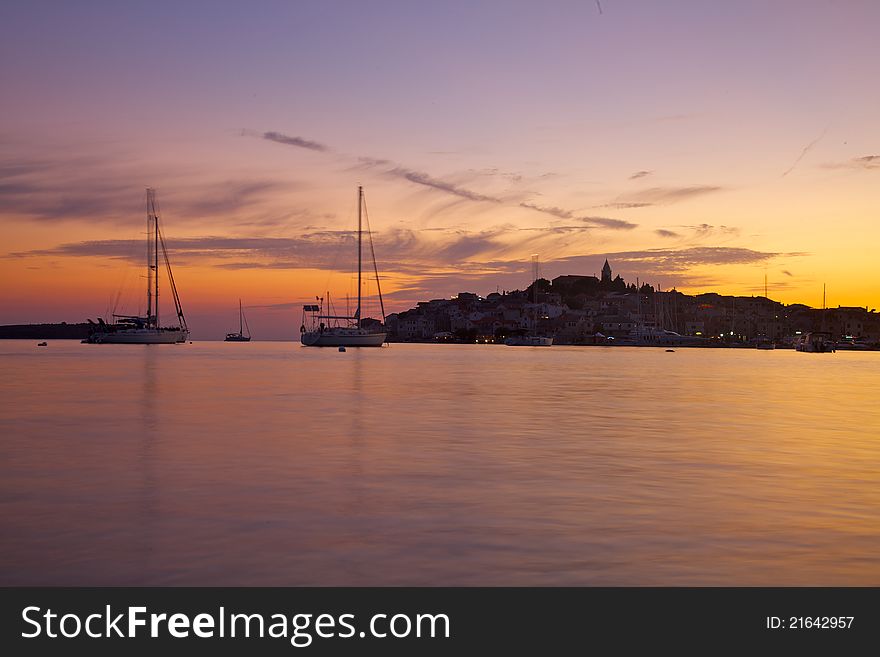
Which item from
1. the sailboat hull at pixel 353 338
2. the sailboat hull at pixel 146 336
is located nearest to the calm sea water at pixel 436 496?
the sailboat hull at pixel 353 338

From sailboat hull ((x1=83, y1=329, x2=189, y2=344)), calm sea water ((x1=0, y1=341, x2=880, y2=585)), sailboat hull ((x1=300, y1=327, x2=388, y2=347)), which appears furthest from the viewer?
sailboat hull ((x1=83, y1=329, x2=189, y2=344))

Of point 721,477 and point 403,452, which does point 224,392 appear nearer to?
point 403,452

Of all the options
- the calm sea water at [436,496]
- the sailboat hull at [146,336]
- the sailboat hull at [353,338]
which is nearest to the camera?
the calm sea water at [436,496]

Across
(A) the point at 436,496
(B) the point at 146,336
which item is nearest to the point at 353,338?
(B) the point at 146,336

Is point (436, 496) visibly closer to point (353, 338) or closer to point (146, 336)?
point (353, 338)

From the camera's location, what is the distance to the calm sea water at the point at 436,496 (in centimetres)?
1044

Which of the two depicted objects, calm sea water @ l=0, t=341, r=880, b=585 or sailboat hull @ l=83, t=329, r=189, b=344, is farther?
sailboat hull @ l=83, t=329, r=189, b=344

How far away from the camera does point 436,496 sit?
51.2 ft

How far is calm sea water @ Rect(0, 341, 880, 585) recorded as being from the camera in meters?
10.4

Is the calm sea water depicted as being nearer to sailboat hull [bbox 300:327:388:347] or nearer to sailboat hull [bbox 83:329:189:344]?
sailboat hull [bbox 300:327:388:347]

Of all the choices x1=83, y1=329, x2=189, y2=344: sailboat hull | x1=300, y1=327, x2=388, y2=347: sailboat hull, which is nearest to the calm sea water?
x1=300, y1=327, x2=388, y2=347: sailboat hull

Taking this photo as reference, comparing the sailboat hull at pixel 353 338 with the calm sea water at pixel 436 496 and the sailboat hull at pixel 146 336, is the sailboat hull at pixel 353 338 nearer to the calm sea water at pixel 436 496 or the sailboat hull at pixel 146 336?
the sailboat hull at pixel 146 336

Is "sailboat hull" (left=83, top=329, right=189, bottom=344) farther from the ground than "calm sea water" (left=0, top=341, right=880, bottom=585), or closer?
farther from the ground
